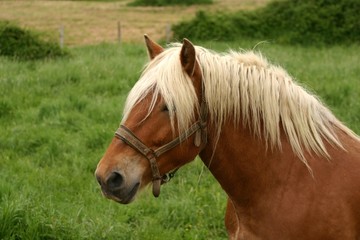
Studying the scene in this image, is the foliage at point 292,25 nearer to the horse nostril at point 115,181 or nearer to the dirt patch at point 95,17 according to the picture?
the dirt patch at point 95,17

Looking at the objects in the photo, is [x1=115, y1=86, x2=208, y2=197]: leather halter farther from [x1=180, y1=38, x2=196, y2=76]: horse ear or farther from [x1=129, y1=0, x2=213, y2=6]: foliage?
[x1=129, y1=0, x2=213, y2=6]: foliage

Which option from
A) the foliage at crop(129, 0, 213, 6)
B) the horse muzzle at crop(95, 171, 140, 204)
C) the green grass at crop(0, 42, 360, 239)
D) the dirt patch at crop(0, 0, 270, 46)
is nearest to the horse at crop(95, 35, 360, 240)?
the horse muzzle at crop(95, 171, 140, 204)

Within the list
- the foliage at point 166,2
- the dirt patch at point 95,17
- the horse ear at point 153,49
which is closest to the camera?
the horse ear at point 153,49

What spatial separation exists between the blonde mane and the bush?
10.2m

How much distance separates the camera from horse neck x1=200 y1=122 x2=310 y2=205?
2314mm

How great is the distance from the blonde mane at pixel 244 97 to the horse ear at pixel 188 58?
0.03 metres

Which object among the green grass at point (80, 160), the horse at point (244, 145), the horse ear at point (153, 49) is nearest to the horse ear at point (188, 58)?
the horse at point (244, 145)

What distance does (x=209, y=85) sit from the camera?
87.2 inches

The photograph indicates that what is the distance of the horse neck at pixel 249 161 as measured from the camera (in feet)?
7.59

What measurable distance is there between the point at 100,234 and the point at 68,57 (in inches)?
330

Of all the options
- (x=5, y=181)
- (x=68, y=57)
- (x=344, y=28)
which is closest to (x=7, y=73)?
(x=68, y=57)

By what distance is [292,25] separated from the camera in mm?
17641

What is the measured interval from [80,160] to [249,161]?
3.36 metres

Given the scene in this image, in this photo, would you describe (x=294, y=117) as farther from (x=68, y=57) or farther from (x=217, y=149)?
(x=68, y=57)
